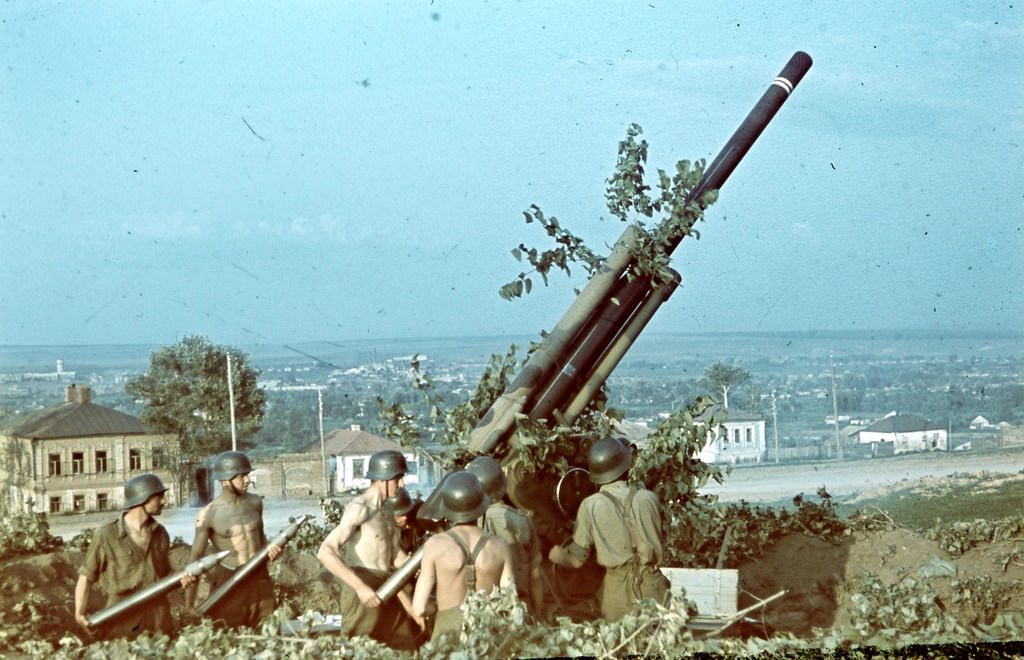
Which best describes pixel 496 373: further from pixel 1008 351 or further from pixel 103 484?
pixel 1008 351

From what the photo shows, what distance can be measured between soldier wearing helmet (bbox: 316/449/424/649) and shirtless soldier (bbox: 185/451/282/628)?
2.29 ft

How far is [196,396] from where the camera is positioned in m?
10.2

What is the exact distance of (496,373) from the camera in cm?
901

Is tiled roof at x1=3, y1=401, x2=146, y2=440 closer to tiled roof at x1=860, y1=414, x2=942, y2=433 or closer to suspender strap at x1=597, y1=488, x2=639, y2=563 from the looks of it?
suspender strap at x1=597, y1=488, x2=639, y2=563

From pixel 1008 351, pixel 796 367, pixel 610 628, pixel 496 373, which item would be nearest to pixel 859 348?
pixel 796 367

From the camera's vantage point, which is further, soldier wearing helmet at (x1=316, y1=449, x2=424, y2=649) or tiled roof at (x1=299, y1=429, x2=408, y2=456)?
tiled roof at (x1=299, y1=429, x2=408, y2=456)

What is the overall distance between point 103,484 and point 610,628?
4.36 metres

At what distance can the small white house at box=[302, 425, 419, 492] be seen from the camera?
1027 centimetres

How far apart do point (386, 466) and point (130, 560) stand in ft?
5.36

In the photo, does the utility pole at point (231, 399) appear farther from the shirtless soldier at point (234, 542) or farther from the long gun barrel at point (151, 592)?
the long gun barrel at point (151, 592)

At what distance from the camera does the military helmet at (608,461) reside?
7.60 meters

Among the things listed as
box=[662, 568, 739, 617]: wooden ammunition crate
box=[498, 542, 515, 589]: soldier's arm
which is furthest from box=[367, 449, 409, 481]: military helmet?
box=[662, 568, 739, 617]: wooden ammunition crate

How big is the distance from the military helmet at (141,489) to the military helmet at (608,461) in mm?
2659

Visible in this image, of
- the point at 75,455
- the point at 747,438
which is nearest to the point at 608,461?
the point at 75,455
